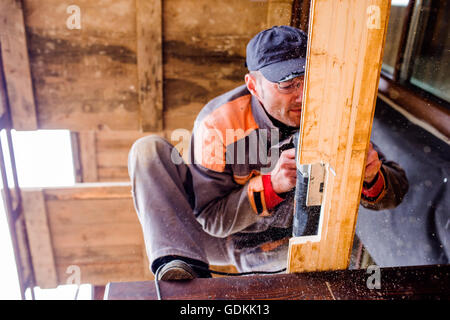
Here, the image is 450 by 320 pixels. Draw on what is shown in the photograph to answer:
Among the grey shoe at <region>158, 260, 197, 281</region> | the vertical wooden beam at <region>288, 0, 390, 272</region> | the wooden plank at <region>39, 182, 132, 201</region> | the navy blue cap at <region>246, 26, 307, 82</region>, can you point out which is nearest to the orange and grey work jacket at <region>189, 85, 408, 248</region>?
the navy blue cap at <region>246, 26, 307, 82</region>

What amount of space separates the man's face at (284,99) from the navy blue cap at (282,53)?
37 millimetres

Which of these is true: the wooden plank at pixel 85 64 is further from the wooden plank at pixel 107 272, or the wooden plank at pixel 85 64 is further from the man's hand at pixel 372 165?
the man's hand at pixel 372 165

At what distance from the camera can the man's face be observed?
1183mm

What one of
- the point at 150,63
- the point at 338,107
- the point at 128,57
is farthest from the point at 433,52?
the point at 128,57

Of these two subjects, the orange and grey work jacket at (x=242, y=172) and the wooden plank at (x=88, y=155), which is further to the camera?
the wooden plank at (x=88, y=155)

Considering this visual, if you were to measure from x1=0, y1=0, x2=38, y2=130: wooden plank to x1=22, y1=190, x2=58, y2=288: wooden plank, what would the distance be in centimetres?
46

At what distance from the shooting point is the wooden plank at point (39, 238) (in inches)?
85.6

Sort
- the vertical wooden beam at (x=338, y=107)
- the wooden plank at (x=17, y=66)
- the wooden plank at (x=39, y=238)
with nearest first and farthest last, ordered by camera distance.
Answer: the vertical wooden beam at (x=338, y=107) < the wooden plank at (x=17, y=66) < the wooden plank at (x=39, y=238)

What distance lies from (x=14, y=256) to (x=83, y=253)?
1.25 ft

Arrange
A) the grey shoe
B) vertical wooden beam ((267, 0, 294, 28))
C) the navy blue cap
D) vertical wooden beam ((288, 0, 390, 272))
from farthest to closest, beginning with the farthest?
1. vertical wooden beam ((267, 0, 294, 28))
2. the navy blue cap
3. the grey shoe
4. vertical wooden beam ((288, 0, 390, 272))

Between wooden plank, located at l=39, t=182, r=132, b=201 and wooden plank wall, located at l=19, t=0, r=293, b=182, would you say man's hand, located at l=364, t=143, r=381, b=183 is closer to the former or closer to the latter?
wooden plank wall, located at l=19, t=0, r=293, b=182

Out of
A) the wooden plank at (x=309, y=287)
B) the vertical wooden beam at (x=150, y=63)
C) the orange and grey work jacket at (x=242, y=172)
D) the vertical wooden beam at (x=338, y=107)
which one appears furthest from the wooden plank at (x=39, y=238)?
the vertical wooden beam at (x=338, y=107)

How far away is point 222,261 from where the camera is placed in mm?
1467
